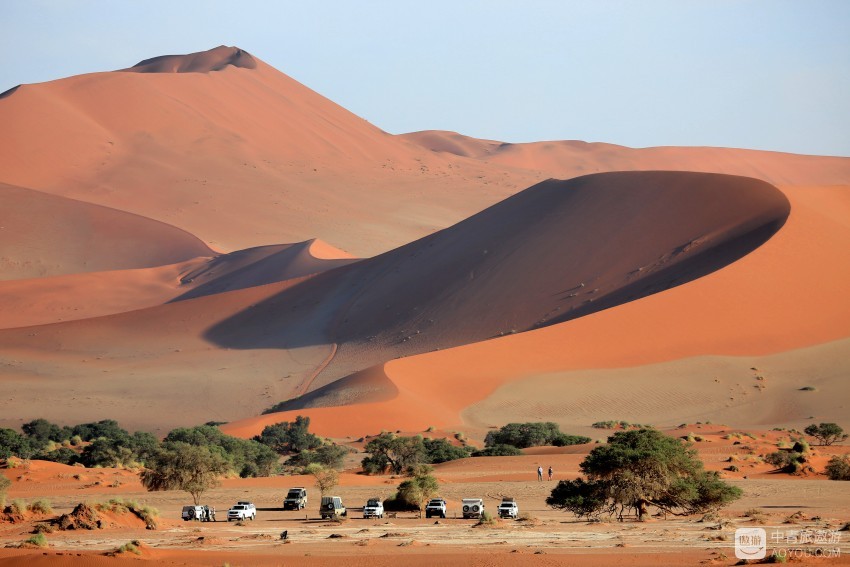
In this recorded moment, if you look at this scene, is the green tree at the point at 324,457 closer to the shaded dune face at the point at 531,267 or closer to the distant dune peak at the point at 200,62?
the shaded dune face at the point at 531,267

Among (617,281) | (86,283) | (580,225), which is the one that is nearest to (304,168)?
(86,283)

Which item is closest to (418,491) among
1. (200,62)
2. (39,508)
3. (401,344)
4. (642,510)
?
(642,510)

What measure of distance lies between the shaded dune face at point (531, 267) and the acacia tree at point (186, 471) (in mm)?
27235

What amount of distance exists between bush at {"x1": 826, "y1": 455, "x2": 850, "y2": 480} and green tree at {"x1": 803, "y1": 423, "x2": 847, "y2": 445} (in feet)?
25.5

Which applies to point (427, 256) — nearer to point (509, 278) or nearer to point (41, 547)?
point (509, 278)

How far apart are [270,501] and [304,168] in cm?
10070

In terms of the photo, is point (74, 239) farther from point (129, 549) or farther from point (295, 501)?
point (129, 549)

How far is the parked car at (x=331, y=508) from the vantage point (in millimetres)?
24984

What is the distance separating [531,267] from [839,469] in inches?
1375

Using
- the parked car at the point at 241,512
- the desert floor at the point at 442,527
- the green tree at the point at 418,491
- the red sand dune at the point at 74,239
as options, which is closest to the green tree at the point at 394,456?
the desert floor at the point at 442,527

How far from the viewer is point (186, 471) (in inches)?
1123

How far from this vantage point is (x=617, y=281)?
60438 millimetres

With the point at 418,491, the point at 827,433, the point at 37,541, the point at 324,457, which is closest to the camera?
the point at 37,541

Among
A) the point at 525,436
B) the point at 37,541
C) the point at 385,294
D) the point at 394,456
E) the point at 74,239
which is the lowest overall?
the point at 37,541
